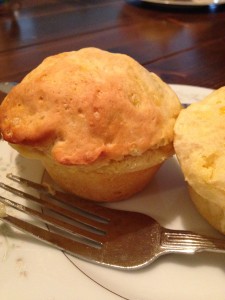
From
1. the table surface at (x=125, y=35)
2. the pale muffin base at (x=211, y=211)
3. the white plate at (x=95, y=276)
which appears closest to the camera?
the white plate at (x=95, y=276)

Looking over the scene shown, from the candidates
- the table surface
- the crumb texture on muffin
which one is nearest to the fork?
the crumb texture on muffin

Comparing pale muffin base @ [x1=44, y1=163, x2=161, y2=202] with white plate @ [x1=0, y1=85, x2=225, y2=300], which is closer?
white plate @ [x1=0, y1=85, x2=225, y2=300]

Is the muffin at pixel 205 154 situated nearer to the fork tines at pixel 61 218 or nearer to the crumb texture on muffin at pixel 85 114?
the crumb texture on muffin at pixel 85 114

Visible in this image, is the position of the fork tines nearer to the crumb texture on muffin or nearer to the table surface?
the crumb texture on muffin

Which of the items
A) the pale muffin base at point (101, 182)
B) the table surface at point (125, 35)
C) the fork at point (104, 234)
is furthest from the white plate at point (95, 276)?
the table surface at point (125, 35)

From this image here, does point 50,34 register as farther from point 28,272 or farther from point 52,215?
point 28,272

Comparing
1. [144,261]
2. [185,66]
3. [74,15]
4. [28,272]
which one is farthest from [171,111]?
[74,15]
